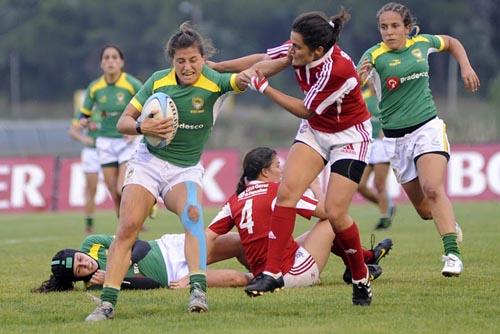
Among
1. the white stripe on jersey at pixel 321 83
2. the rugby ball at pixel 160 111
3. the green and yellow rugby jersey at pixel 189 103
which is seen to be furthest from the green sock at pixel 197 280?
the white stripe on jersey at pixel 321 83

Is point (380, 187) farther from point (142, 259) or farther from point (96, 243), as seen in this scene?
point (96, 243)

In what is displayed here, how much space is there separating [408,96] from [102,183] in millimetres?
14064

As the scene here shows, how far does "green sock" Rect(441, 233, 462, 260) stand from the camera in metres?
10.4

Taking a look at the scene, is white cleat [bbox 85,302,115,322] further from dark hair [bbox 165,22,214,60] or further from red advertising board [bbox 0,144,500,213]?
red advertising board [bbox 0,144,500,213]

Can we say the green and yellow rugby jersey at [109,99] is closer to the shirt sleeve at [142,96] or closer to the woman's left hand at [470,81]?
the woman's left hand at [470,81]

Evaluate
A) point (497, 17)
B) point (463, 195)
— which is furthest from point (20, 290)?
point (497, 17)

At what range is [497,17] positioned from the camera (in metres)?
56.9

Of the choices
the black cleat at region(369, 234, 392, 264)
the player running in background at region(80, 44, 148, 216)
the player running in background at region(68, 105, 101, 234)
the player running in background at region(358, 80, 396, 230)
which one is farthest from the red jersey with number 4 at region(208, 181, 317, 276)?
the player running in background at region(68, 105, 101, 234)

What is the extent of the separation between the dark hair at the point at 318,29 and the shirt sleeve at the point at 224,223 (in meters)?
2.01

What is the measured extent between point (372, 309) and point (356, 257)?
438 mm

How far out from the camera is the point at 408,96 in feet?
36.8

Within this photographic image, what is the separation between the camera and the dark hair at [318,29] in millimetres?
8633

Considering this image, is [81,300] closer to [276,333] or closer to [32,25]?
[276,333]

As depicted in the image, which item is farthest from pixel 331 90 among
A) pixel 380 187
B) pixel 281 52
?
pixel 380 187
